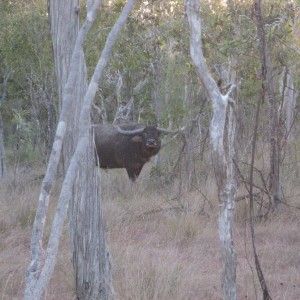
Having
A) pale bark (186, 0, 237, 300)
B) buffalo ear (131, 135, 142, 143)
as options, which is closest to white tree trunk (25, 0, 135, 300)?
pale bark (186, 0, 237, 300)

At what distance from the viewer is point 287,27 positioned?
311 inches

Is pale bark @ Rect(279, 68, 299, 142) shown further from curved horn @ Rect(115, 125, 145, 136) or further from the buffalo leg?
the buffalo leg

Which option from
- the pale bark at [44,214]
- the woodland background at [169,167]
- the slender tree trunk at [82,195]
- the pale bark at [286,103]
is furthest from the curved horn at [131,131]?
the pale bark at [44,214]

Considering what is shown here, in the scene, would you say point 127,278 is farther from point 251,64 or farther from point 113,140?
point 113,140

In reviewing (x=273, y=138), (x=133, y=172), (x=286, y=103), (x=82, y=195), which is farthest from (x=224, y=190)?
(x=286, y=103)

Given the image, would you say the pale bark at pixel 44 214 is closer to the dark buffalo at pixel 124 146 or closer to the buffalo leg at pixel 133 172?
the dark buffalo at pixel 124 146

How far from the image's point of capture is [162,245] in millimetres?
8836

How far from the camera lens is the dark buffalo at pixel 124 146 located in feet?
42.3

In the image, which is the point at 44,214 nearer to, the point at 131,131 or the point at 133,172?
the point at 131,131

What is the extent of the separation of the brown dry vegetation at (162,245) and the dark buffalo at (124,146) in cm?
38

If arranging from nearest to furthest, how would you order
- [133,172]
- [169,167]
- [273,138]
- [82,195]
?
1. [82,195]
2. [273,138]
3. [133,172]
4. [169,167]

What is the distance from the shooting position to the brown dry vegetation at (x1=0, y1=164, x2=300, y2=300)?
21.3 feet

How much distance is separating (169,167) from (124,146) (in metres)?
1.15

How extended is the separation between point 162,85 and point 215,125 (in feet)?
31.3
